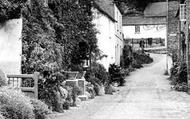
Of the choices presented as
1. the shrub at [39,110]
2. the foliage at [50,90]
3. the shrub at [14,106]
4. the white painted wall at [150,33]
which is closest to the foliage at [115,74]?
the foliage at [50,90]

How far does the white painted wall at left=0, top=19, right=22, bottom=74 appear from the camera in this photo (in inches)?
603

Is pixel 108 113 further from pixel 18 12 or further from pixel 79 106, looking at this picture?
pixel 18 12

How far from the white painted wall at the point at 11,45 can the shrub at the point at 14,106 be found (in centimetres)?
466

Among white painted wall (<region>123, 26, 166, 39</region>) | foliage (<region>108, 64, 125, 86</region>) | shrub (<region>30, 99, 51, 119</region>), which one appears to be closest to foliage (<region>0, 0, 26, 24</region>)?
shrub (<region>30, 99, 51, 119</region>)

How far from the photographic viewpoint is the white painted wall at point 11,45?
15.3m

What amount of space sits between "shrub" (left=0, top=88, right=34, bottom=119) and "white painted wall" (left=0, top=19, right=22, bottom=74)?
183 inches

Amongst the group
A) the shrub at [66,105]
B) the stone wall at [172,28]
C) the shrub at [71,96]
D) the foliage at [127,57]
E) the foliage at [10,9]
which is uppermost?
the stone wall at [172,28]

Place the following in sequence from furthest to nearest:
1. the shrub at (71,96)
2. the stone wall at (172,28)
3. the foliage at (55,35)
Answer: the stone wall at (172,28), the shrub at (71,96), the foliage at (55,35)

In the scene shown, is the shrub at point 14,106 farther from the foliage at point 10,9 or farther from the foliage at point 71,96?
the foliage at point 71,96

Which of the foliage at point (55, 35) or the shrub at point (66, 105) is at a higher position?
the foliage at point (55, 35)

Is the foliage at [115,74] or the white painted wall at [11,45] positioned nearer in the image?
the white painted wall at [11,45]

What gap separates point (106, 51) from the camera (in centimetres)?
3222

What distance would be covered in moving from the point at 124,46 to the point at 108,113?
111 feet

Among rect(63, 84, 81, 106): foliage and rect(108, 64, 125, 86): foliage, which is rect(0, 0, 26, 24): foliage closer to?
rect(63, 84, 81, 106): foliage
